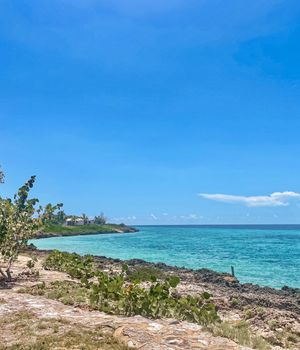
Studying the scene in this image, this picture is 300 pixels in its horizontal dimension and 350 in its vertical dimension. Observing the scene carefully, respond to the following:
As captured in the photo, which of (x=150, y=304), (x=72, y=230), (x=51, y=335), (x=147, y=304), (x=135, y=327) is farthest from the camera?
(x=72, y=230)

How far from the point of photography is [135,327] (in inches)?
315

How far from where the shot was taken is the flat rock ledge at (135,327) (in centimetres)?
705

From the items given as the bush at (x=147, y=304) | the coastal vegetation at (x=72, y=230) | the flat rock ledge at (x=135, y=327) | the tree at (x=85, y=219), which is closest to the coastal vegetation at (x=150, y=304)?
the bush at (x=147, y=304)

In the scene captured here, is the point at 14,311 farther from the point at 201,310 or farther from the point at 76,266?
the point at 76,266

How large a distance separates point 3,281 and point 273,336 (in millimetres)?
10429

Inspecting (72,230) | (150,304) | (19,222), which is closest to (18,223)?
(19,222)

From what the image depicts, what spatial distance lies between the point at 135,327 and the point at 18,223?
9795 millimetres

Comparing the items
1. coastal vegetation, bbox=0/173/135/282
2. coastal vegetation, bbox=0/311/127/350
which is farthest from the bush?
coastal vegetation, bbox=0/173/135/282

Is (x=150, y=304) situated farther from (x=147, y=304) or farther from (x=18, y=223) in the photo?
(x=18, y=223)

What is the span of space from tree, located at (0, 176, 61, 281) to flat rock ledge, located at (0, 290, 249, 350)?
215 inches

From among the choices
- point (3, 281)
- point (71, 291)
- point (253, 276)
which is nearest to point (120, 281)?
point (71, 291)

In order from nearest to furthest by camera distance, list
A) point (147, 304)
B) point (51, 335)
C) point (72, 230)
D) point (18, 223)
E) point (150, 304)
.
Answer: point (51, 335), point (147, 304), point (150, 304), point (18, 223), point (72, 230)

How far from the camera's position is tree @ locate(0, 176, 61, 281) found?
15469mm

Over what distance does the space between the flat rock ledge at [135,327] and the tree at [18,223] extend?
547 cm
